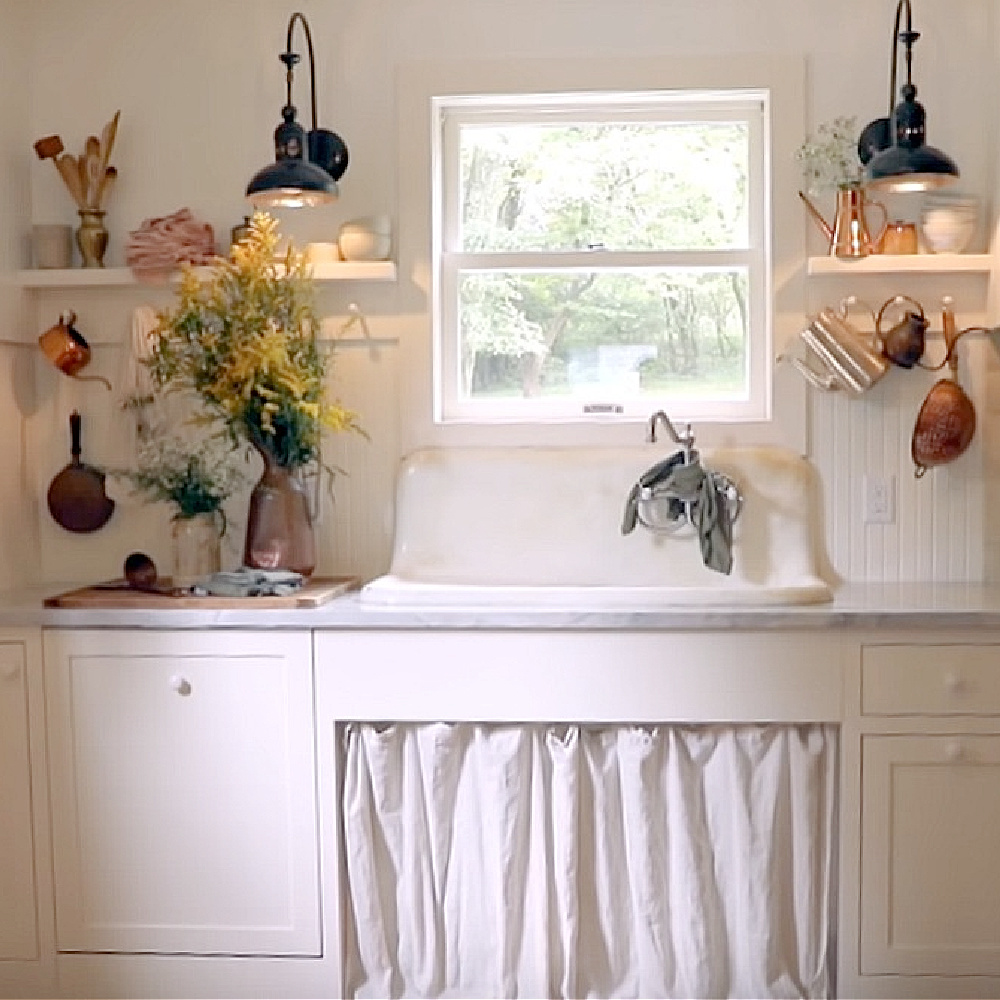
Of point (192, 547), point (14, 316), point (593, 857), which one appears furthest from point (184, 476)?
point (593, 857)

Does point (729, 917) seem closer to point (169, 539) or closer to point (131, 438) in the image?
point (169, 539)

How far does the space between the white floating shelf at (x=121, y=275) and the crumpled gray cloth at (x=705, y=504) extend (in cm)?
77

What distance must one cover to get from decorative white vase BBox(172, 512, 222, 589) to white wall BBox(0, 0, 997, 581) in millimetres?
277

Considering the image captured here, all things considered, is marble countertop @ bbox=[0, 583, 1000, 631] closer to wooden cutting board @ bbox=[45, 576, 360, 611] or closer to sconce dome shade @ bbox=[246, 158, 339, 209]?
wooden cutting board @ bbox=[45, 576, 360, 611]

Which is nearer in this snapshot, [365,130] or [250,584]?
[250,584]

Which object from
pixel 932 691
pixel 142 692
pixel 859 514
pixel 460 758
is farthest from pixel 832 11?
pixel 142 692

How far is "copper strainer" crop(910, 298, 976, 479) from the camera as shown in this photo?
9.65ft

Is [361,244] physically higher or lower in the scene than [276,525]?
higher

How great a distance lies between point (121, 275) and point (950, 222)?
6.06 feet

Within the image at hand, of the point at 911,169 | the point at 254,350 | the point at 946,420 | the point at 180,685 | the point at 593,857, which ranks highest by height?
the point at 911,169

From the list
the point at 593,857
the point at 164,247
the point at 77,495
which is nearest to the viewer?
the point at 593,857

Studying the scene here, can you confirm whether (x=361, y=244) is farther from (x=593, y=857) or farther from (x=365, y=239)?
(x=593, y=857)

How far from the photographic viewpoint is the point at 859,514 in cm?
305

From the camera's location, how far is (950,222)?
2.92 meters
